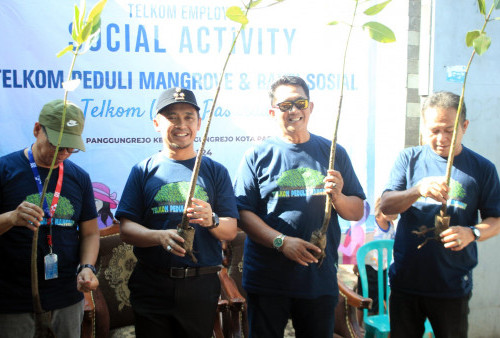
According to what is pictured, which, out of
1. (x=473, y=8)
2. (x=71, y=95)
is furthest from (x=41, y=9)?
(x=473, y=8)

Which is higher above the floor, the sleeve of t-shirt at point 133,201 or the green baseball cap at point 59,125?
the green baseball cap at point 59,125

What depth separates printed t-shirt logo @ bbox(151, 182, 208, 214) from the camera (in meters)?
2.21

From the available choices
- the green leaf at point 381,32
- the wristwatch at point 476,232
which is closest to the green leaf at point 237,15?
the green leaf at point 381,32

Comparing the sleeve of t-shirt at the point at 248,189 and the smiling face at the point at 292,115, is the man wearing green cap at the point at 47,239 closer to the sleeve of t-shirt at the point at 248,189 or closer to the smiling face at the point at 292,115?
the sleeve of t-shirt at the point at 248,189

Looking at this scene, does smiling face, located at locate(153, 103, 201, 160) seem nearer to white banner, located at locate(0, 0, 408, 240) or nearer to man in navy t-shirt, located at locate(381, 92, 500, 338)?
man in navy t-shirt, located at locate(381, 92, 500, 338)

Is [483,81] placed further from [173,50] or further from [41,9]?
[41,9]

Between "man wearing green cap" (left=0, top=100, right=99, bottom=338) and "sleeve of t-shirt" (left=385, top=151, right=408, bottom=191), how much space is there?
1474 mm

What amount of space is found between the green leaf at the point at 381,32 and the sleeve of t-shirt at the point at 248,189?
0.85m

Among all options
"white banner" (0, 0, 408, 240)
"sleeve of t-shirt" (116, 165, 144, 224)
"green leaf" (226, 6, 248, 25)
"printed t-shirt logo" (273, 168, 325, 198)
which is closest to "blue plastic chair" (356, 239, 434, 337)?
"white banner" (0, 0, 408, 240)

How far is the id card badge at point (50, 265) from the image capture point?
7.09 feet

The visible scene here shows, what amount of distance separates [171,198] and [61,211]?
1.62ft

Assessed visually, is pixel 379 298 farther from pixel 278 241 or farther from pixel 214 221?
pixel 214 221

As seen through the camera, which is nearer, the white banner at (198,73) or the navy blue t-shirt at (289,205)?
the navy blue t-shirt at (289,205)

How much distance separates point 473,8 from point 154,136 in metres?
2.52
